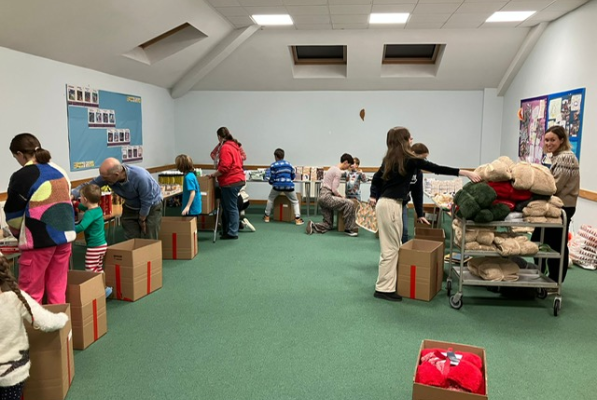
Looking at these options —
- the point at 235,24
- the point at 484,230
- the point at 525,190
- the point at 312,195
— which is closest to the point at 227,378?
the point at 484,230

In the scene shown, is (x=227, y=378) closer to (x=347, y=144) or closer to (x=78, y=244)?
(x=78, y=244)

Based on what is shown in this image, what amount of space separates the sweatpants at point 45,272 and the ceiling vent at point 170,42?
16.6ft

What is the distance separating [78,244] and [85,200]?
255 centimetres

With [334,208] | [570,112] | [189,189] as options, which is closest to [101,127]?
[189,189]

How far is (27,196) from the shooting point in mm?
2922

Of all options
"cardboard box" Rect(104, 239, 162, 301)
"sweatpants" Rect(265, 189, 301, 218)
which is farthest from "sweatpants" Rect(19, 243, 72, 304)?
"sweatpants" Rect(265, 189, 301, 218)

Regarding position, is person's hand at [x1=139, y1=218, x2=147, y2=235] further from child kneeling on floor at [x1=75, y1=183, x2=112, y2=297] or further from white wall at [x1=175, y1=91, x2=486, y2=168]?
white wall at [x1=175, y1=91, x2=486, y2=168]

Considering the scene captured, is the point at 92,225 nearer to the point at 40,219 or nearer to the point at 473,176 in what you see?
the point at 40,219

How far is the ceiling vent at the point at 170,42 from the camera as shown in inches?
294

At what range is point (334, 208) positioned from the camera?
722cm

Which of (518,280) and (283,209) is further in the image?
(283,209)

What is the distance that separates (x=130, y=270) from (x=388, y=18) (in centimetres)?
521

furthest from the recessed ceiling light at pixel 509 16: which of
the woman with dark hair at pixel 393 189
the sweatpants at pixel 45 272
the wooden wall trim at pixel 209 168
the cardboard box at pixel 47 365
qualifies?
the cardboard box at pixel 47 365

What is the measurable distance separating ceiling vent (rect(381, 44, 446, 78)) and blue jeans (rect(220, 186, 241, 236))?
4.02 meters
